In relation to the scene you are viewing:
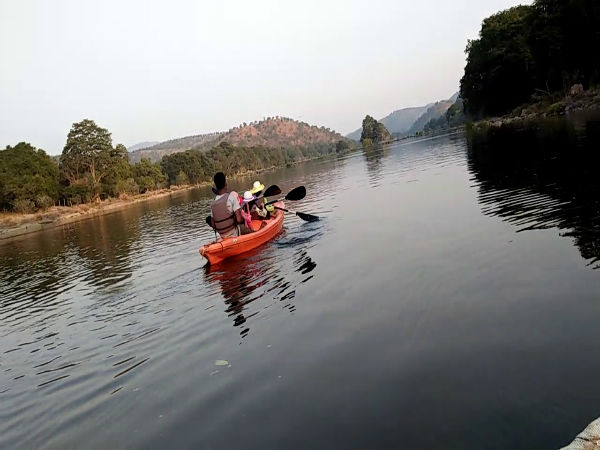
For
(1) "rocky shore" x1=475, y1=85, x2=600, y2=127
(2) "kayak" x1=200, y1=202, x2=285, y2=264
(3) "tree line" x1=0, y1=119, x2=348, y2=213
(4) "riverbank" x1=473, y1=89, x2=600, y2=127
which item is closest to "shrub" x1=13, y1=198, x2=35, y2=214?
(3) "tree line" x1=0, y1=119, x2=348, y2=213

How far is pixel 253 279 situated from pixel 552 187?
10749 mm

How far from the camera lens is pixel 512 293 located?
7.41m

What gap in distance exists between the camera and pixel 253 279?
12.0 metres

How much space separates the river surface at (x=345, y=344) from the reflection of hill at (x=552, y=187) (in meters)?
0.11

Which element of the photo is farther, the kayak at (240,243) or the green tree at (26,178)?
the green tree at (26,178)

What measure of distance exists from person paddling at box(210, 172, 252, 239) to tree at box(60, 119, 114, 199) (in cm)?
8308

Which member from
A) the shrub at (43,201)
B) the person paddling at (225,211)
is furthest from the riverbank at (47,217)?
the person paddling at (225,211)

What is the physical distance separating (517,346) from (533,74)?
261 ft

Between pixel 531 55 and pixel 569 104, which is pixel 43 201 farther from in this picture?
pixel 531 55

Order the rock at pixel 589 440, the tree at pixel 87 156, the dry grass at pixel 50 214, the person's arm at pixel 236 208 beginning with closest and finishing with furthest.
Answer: the rock at pixel 589 440 < the person's arm at pixel 236 208 < the dry grass at pixel 50 214 < the tree at pixel 87 156

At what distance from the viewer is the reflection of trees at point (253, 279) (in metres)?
9.90

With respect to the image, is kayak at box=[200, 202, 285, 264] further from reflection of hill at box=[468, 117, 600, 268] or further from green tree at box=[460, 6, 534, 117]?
green tree at box=[460, 6, 534, 117]

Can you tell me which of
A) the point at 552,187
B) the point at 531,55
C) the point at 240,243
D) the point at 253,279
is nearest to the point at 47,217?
the point at 240,243

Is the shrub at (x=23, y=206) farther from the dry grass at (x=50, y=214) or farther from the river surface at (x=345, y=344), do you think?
the river surface at (x=345, y=344)
